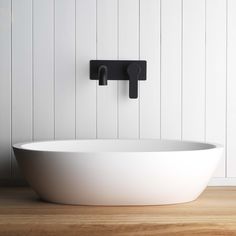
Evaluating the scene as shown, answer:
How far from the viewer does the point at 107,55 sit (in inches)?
79.7

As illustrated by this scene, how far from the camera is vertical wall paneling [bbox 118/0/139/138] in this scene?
6.66 ft

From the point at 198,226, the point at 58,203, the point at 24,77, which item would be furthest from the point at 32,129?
the point at 198,226

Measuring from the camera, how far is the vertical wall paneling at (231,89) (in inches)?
80.7

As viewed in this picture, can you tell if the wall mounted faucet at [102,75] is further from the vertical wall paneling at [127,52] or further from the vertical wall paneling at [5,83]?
the vertical wall paneling at [5,83]

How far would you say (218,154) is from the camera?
1.65 metres

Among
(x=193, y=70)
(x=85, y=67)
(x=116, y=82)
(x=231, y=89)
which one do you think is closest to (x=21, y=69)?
(x=85, y=67)

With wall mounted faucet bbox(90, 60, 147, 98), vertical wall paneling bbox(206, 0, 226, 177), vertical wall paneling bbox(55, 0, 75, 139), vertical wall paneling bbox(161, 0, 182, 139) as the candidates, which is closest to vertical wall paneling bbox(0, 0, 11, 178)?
vertical wall paneling bbox(55, 0, 75, 139)

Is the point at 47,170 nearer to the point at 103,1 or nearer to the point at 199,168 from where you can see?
the point at 199,168

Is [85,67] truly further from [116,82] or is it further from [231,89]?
[231,89]

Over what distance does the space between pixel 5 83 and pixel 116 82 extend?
14.8 inches

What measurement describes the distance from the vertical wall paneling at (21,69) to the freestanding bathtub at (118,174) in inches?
14.6

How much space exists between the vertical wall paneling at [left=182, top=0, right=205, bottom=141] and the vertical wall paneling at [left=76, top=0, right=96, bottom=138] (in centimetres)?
31

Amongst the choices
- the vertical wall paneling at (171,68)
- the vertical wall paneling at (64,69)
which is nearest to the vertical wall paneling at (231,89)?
the vertical wall paneling at (171,68)

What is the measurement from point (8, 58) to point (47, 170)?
585 millimetres
